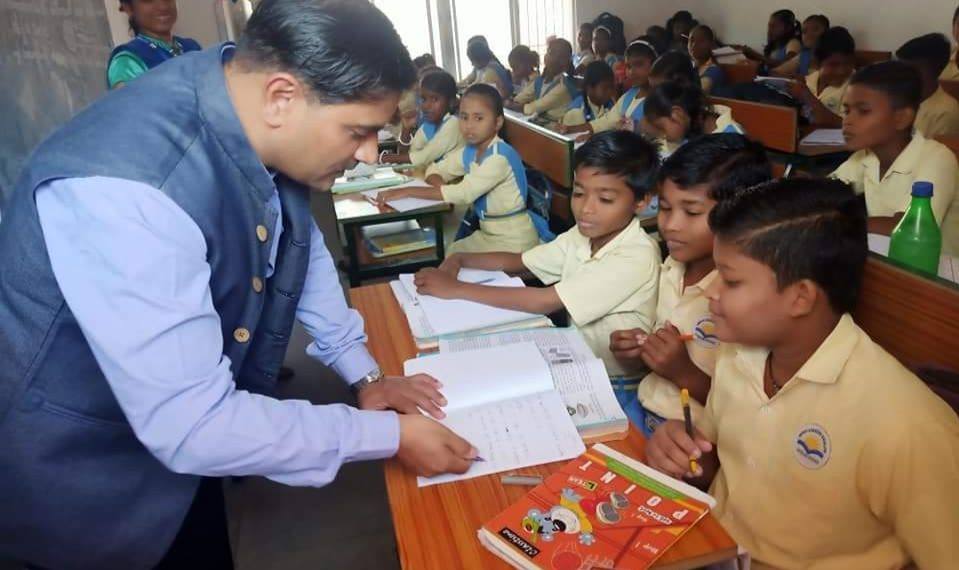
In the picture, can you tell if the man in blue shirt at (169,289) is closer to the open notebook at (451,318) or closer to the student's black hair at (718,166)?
the open notebook at (451,318)

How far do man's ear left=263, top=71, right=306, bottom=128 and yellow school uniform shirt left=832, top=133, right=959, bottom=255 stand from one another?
1.75 m

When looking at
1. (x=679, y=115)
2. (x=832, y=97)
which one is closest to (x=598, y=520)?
(x=679, y=115)

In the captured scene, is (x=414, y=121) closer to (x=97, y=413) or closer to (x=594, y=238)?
(x=594, y=238)

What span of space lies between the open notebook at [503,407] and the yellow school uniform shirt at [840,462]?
0.27 meters

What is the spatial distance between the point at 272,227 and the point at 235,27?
5274 millimetres

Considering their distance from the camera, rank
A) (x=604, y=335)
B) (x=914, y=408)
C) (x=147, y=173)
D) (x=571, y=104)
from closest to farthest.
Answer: (x=147, y=173), (x=914, y=408), (x=604, y=335), (x=571, y=104)

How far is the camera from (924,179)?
1976mm

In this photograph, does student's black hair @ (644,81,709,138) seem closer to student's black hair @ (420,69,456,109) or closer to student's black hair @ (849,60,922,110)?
student's black hair @ (849,60,922,110)

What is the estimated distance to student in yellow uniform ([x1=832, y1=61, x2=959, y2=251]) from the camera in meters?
1.99

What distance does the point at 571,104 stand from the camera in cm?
544

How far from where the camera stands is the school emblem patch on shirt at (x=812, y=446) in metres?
0.92

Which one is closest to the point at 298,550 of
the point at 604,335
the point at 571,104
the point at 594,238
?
the point at 604,335

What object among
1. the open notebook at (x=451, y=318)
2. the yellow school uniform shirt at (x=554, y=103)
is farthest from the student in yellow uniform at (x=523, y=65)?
the open notebook at (x=451, y=318)

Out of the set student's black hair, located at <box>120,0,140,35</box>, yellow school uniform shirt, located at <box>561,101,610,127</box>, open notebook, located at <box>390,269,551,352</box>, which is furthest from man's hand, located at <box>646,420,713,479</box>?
yellow school uniform shirt, located at <box>561,101,610,127</box>
